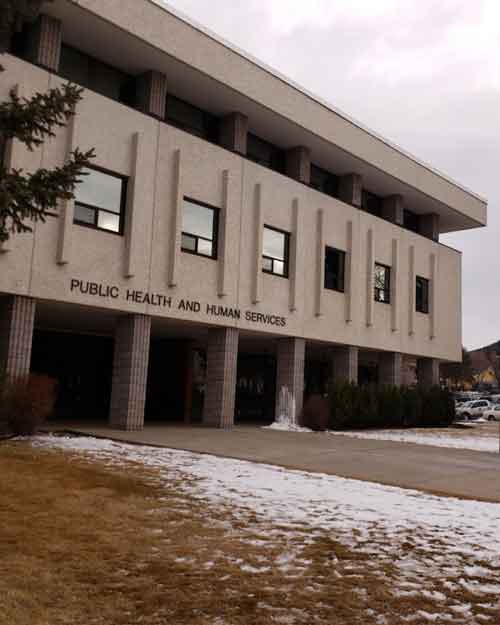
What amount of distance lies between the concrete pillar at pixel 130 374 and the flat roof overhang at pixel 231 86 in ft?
27.1

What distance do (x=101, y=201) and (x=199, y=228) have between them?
3.99m

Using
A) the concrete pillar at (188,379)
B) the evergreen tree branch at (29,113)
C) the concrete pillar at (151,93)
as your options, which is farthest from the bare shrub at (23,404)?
the concrete pillar at (188,379)

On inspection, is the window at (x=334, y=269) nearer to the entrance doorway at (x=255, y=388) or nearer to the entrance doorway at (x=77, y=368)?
the entrance doorway at (x=255, y=388)

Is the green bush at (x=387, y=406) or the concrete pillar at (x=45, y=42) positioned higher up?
the concrete pillar at (x=45, y=42)

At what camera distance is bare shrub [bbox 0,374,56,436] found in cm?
1482

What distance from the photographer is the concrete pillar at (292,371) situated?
1003 inches

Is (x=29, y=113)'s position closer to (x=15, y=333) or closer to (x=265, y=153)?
(x=15, y=333)

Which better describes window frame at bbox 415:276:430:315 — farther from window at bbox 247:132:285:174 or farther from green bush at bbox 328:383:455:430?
Result: window at bbox 247:132:285:174

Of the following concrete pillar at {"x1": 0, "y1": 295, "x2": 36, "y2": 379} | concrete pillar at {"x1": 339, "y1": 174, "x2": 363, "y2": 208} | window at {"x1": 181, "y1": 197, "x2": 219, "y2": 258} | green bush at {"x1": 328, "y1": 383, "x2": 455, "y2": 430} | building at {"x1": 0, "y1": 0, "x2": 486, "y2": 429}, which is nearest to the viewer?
concrete pillar at {"x1": 0, "y1": 295, "x2": 36, "y2": 379}

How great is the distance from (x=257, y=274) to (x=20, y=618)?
19599mm

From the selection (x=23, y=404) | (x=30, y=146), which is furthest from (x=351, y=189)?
(x=30, y=146)

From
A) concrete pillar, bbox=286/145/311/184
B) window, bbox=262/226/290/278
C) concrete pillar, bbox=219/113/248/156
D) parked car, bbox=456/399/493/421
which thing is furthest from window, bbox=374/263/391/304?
parked car, bbox=456/399/493/421

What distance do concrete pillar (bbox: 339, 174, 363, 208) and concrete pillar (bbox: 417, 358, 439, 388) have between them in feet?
33.7

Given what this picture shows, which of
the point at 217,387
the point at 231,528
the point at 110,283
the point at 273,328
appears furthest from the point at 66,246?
the point at 231,528
